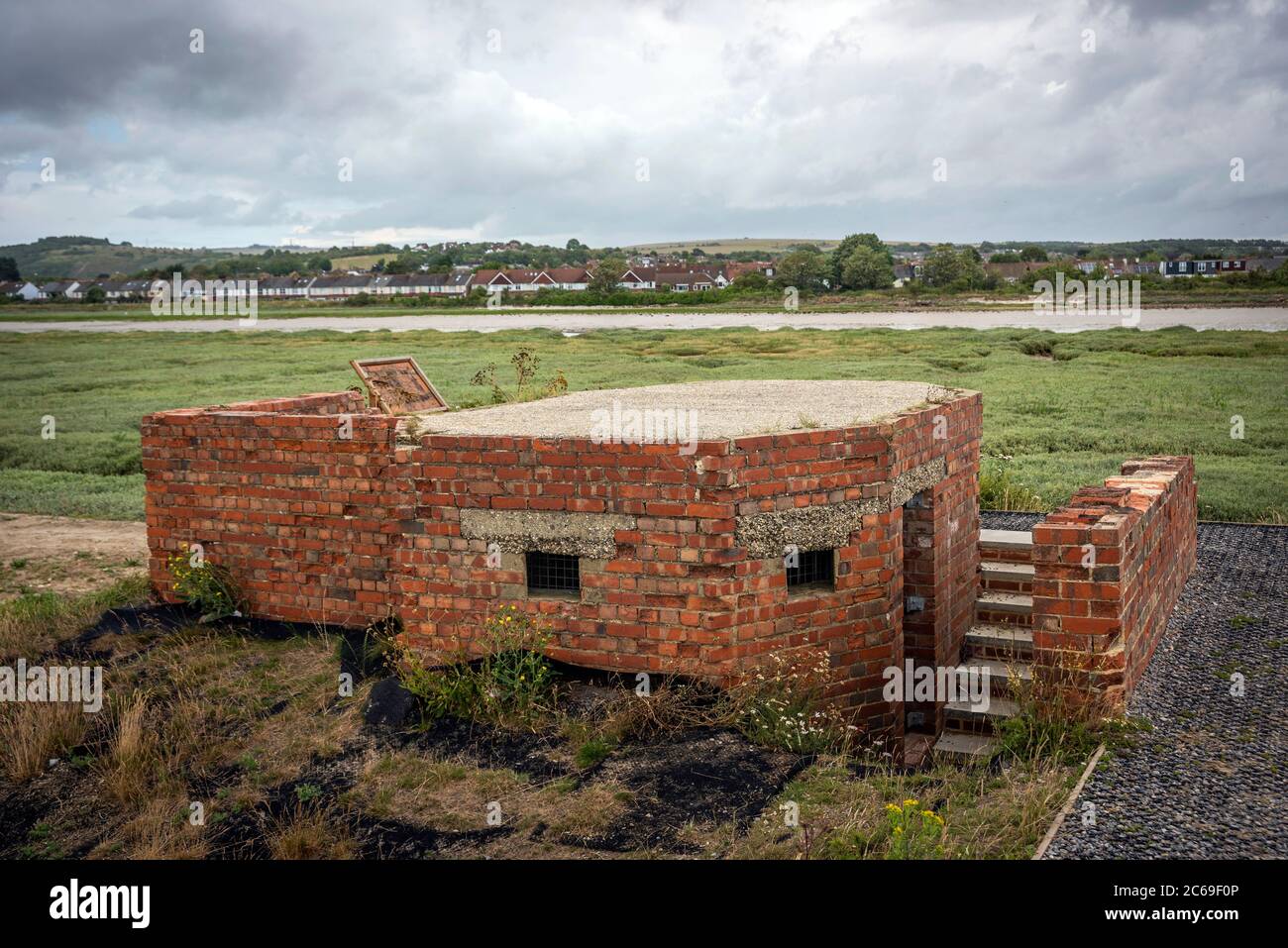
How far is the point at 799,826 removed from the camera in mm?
5652

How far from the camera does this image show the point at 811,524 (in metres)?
7.21

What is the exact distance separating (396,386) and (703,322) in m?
53.7

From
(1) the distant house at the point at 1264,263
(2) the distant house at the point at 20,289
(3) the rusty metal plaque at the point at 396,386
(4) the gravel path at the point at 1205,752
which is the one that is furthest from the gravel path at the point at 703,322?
(4) the gravel path at the point at 1205,752

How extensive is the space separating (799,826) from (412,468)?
3.60 metres

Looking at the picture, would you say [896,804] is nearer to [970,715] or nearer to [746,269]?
[970,715]

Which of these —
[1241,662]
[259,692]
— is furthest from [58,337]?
[1241,662]

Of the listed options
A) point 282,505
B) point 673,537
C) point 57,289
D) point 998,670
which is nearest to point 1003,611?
point 998,670

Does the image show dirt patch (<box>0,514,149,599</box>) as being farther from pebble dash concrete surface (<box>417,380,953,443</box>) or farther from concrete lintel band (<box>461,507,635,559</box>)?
concrete lintel band (<box>461,507,635,559</box>)

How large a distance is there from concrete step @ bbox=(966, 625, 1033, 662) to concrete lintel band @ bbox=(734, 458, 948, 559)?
2.24 m

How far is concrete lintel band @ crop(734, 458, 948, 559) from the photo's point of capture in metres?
7.00

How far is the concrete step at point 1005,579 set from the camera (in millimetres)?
9992

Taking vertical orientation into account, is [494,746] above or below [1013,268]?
below
